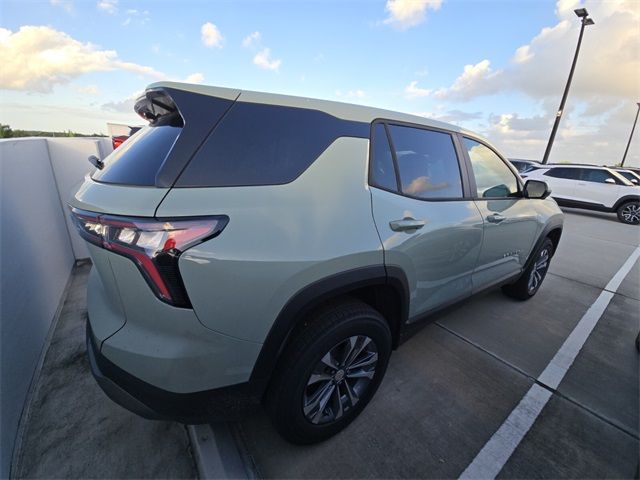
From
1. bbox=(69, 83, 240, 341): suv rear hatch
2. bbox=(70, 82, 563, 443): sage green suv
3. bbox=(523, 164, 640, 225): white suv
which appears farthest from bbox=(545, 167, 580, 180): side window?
bbox=(69, 83, 240, 341): suv rear hatch

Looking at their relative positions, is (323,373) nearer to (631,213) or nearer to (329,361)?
(329,361)

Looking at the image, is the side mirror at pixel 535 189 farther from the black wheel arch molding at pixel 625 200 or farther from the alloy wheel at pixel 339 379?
the black wheel arch molding at pixel 625 200

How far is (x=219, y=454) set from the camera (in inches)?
65.3

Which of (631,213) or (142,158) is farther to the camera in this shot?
(631,213)

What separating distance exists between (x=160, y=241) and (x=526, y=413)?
252 centimetres

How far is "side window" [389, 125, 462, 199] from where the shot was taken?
1.92 m

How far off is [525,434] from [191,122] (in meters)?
2.61

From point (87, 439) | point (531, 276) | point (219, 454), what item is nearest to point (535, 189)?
point (531, 276)

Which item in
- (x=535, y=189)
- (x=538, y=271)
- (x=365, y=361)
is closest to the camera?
(x=365, y=361)

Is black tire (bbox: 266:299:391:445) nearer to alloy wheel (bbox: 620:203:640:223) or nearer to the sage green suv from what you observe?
the sage green suv

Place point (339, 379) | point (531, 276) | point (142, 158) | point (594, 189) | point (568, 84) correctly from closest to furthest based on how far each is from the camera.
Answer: point (142, 158) < point (339, 379) < point (531, 276) < point (594, 189) < point (568, 84)

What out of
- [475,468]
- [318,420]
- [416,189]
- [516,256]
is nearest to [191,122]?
[416,189]

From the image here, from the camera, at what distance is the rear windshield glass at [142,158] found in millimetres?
1292

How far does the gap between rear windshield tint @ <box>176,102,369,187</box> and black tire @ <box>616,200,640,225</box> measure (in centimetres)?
1288
